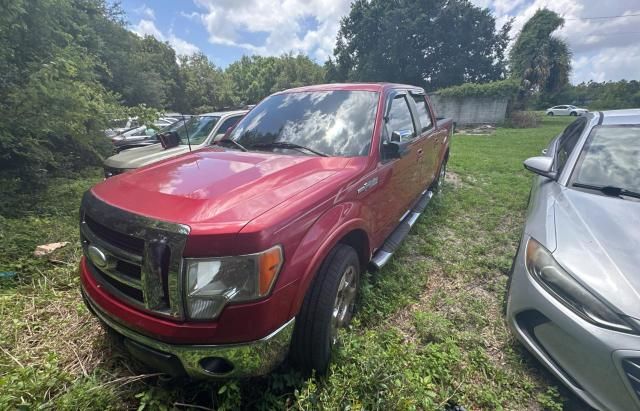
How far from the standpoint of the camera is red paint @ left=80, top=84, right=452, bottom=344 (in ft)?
4.62

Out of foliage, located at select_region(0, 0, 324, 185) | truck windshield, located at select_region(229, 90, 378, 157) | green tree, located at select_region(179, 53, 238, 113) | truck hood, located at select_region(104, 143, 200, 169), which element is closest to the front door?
truck windshield, located at select_region(229, 90, 378, 157)

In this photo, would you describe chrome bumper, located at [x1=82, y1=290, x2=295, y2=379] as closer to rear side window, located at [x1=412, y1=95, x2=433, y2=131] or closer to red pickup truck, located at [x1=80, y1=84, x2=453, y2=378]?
red pickup truck, located at [x1=80, y1=84, x2=453, y2=378]

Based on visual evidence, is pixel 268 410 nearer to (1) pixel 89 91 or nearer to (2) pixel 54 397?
(2) pixel 54 397

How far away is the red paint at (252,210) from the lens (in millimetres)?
1409

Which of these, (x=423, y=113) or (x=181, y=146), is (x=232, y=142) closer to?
(x=423, y=113)

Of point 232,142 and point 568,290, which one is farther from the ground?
point 232,142

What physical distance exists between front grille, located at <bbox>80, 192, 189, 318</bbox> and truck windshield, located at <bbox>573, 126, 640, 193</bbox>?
2.81 m

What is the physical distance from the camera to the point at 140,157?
532 cm

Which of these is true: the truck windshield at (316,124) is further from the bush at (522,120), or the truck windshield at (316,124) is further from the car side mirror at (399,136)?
the bush at (522,120)

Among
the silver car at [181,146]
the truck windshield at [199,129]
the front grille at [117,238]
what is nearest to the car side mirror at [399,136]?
the front grille at [117,238]

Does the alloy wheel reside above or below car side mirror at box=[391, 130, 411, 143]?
below

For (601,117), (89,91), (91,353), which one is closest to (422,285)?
(601,117)

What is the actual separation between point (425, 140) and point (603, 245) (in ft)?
7.98

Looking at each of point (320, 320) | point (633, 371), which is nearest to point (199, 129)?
point (320, 320)
